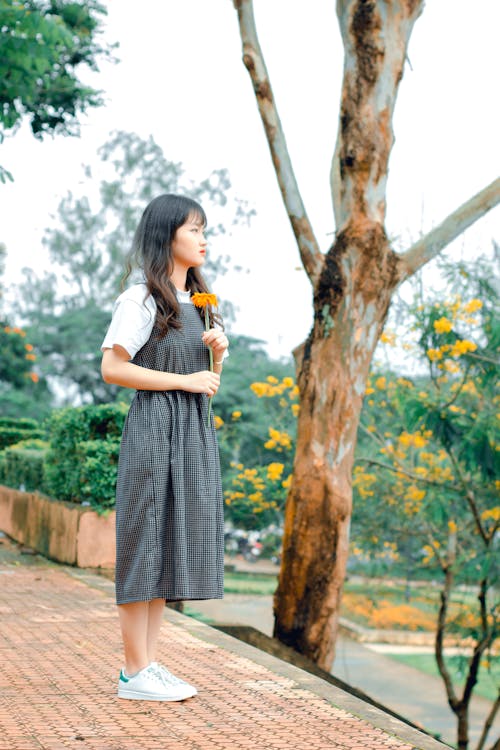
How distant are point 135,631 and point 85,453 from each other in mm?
4398

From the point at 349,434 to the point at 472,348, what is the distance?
6.93 feet

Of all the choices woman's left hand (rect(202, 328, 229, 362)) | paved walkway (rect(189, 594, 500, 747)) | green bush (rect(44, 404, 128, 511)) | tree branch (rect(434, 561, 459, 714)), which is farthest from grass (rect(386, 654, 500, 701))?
woman's left hand (rect(202, 328, 229, 362))

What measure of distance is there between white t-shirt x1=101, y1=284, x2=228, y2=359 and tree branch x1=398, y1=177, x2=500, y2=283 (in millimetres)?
4659

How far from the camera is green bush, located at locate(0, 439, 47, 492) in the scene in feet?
33.5

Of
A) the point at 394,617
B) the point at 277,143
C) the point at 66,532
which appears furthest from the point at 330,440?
the point at 394,617

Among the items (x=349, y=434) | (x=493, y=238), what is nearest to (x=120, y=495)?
(x=349, y=434)

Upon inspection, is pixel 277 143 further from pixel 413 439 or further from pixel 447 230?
pixel 413 439

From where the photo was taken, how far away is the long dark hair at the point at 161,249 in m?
3.87

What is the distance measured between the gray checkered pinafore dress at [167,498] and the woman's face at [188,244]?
286 millimetres

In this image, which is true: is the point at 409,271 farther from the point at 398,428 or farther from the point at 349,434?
the point at 398,428

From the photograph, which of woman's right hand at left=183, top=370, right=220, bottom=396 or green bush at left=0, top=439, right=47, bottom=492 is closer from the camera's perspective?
woman's right hand at left=183, top=370, right=220, bottom=396

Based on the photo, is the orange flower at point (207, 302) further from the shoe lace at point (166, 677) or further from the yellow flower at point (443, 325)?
the yellow flower at point (443, 325)

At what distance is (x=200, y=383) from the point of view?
12.5 feet

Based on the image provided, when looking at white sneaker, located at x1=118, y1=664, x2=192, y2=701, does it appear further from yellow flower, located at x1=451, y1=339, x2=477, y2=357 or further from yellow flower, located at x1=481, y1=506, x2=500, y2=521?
yellow flower, located at x1=481, y1=506, x2=500, y2=521
